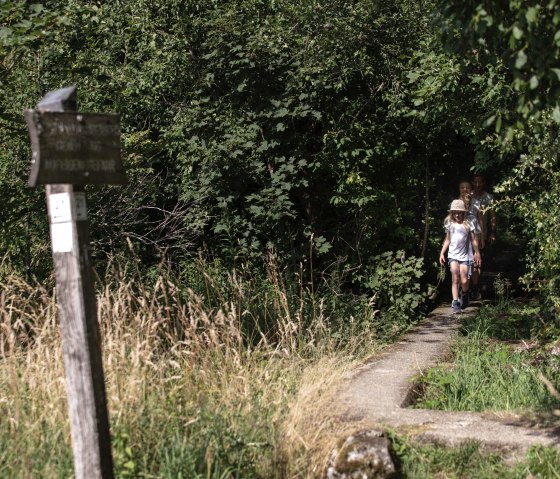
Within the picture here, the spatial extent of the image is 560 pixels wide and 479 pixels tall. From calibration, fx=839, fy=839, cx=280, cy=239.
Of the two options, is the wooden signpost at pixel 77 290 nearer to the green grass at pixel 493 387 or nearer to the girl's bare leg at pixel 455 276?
the green grass at pixel 493 387

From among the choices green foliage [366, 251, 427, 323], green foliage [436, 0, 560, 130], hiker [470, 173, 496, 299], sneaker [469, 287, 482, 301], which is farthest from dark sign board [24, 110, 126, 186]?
sneaker [469, 287, 482, 301]

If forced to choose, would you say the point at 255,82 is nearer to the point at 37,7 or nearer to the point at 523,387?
the point at 37,7

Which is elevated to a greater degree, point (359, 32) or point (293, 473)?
point (359, 32)

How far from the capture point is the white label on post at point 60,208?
4.07m

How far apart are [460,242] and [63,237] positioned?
6.21 m

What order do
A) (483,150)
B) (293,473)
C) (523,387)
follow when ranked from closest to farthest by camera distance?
(293,473) → (523,387) → (483,150)

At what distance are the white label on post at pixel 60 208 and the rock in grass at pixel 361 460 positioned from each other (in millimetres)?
2138

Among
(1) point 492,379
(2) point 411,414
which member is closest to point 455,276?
(1) point 492,379

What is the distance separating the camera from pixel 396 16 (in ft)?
30.5

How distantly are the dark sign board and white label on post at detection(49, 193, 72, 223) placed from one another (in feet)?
0.34

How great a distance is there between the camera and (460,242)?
31.1 ft

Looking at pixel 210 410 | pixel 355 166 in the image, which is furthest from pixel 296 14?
pixel 210 410

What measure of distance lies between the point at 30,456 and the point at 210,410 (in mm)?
1088

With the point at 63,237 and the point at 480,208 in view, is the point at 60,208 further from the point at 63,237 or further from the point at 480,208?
the point at 480,208
